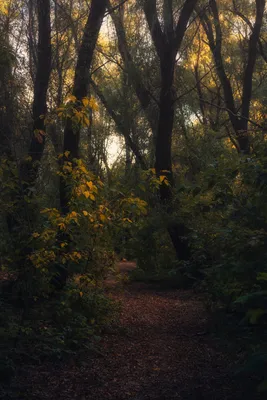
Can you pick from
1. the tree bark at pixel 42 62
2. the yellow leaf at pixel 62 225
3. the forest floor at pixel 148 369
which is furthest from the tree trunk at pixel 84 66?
the yellow leaf at pixel 62 225

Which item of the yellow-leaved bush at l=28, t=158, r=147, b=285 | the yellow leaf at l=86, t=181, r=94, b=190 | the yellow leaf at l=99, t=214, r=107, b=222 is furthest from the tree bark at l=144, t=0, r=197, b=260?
the yellow leaf at l=86, t=181, r=94, b=190

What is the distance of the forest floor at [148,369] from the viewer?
5859 mm

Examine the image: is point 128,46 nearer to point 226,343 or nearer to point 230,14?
point 230,14

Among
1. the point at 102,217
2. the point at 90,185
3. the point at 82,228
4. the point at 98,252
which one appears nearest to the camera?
the point at 90,185

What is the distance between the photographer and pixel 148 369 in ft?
22.6

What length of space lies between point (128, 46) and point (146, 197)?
6043 millimetres

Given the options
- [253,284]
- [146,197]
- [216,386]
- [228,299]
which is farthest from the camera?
[146,197]

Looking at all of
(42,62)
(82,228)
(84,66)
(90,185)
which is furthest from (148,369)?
(84,66)

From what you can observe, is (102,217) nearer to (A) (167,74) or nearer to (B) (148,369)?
(B) (148,369)

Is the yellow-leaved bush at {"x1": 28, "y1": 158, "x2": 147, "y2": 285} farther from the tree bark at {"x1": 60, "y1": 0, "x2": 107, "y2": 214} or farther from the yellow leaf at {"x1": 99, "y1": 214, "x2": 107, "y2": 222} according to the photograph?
the tree bark at {"x1": 60, "y1": 0, "x2": 107, "y2": 214}

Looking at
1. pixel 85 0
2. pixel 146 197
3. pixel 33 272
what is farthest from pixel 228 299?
pixel 85 0

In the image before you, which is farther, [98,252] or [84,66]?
[84,66]

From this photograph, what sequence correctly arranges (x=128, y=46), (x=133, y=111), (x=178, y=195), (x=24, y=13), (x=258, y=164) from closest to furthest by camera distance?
(x=258, y=164) → (x=24, y=13) → (x=178, y=195) → (x=128, y=46) → (x=133, y=111)

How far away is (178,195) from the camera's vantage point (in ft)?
36.9
